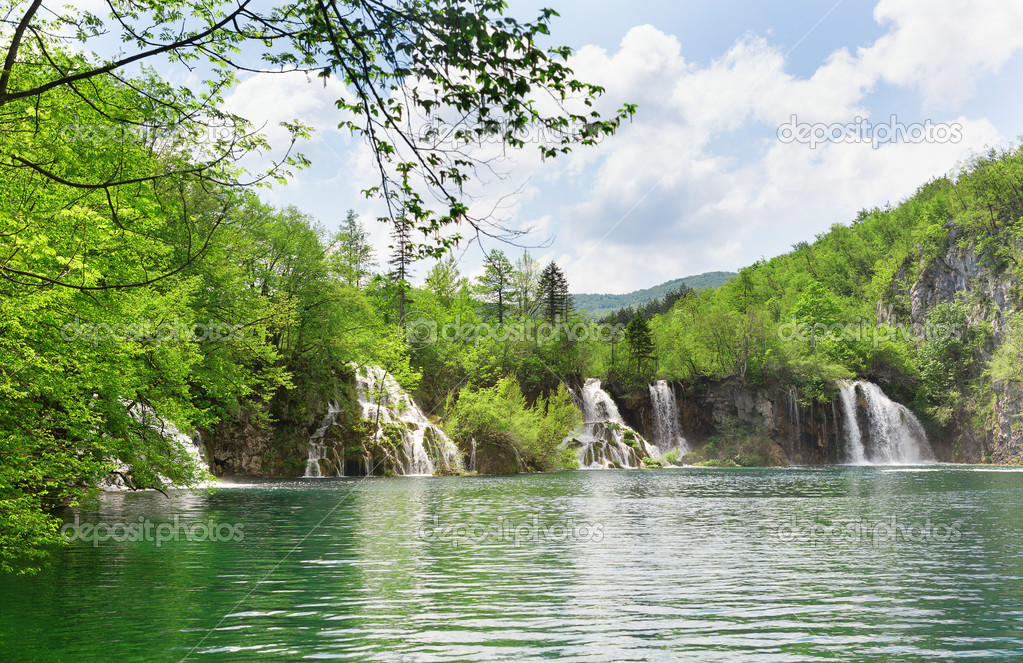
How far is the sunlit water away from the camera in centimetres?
809

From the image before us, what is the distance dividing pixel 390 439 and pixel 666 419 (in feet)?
102

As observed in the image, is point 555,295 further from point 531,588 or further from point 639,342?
point 531,588

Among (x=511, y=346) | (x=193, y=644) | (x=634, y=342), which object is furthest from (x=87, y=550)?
(x=634, y=342)

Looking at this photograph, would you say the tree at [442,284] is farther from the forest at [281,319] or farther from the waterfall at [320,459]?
the waterfall at [320,459]

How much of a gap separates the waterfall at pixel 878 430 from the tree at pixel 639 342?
1818cm

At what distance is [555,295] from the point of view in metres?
76.2

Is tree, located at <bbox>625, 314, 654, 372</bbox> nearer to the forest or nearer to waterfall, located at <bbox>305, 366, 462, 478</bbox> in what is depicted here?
the forest

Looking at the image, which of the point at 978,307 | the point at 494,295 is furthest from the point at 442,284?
the point at 978,307

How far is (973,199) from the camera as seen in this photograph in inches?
2682

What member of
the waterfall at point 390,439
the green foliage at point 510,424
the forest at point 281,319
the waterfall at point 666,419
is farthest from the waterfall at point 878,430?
the waterfall at point 390,439

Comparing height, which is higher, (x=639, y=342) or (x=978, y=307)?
(x=978, y=307)

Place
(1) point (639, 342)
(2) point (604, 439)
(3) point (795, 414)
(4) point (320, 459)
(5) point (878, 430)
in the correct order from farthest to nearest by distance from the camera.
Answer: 1. (1) point (639, 342)
2. (3) point (795, 414)
3. (5) point (878, 430)
4. (2) point (604, 439)
5. (4) point (320, 459)

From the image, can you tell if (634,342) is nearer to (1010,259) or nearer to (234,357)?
(1010,259)

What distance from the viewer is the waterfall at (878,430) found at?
6031cm
